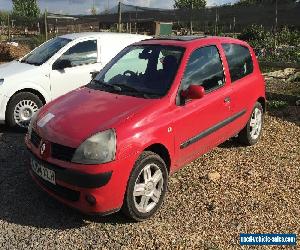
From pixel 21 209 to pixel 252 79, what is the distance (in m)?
3.63

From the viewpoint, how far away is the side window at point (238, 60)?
520cm

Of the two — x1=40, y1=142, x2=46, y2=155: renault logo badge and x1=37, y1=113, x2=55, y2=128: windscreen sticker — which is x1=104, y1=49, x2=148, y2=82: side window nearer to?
x1=37, y1=113, x2=55, y2=128: windscreen sticker

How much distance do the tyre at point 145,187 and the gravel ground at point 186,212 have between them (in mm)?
135

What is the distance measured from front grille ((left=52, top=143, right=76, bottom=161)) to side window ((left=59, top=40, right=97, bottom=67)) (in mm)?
→ 3690

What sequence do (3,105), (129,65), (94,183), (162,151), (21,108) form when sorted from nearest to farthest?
1. (94,183)
2. (162,151)
3. (129,65)
4. (3,105)
5. (21,108)

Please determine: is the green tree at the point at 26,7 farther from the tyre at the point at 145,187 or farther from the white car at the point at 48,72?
the tyre at the point at 145,187

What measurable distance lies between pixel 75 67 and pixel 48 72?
0.54 m

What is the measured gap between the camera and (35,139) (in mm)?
4070

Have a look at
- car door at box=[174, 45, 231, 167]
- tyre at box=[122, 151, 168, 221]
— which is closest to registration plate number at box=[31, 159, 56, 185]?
tyre at box=[122, 151, 168, 221]

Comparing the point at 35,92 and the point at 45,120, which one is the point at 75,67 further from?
the point at 45,120

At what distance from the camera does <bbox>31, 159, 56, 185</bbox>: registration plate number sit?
3.73 m

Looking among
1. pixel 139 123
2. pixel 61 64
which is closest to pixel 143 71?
pixel 139 123

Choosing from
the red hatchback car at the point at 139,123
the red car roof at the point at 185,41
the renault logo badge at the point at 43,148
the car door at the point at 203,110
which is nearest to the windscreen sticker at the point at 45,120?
the red hatchback car at the point at 139,123

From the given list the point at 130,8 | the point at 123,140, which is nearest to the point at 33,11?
A: the point at 130,8
